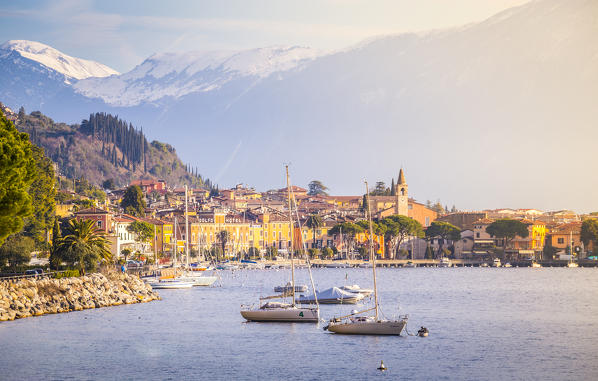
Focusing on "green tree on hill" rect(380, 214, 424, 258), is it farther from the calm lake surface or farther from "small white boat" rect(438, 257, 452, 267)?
the calm lake surface

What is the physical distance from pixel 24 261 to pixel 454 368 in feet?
110

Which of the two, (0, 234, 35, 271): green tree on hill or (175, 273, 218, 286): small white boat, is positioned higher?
(0, 234, 35, 271): green tree on hill

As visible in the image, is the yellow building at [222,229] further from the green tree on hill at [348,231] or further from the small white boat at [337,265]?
the small white boat at [337,265]

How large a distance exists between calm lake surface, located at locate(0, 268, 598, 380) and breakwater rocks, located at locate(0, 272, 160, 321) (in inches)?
33.7

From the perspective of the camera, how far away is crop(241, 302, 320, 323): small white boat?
40.8 m

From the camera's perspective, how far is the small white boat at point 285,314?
134ft

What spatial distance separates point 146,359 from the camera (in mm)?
31812

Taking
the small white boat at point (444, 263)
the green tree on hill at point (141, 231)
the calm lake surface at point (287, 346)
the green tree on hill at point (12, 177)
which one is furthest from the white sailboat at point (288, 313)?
the small white boat at point (444, 263)

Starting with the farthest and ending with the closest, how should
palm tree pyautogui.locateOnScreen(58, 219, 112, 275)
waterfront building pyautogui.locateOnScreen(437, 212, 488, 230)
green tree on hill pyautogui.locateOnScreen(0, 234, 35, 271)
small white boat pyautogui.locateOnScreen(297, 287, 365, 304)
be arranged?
waterfront building pyautogui.locateOnScreen(437, 212, 488, 230) < green tree on hill pyautogui.locateOnScreen(0, 234, 35, 271) < small white boat pyautogui.locateOnScreen(297, 287, 365, 304) < palm tree pyautogui.locateOnScreen(58, 219, 112, 275)

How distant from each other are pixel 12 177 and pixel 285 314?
14830 mm

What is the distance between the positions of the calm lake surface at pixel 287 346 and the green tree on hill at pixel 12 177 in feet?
15.2

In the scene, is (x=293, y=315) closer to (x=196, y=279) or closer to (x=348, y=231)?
(x=196, y=279)

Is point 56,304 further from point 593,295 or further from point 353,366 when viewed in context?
point 593,295

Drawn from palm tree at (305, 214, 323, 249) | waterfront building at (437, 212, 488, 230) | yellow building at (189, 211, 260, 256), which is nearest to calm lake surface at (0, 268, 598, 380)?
yellow building at (189, 211, 260, 256)
